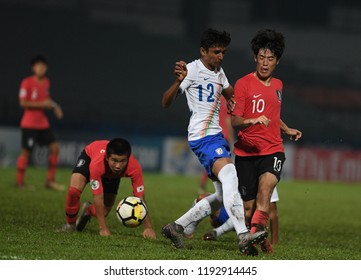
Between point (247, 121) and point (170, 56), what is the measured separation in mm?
22535

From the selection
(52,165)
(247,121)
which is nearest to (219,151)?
(247,121)

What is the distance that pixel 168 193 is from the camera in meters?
16.4

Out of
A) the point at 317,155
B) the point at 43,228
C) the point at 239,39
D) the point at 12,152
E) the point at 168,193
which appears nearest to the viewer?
the point at 43,228

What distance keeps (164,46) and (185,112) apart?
482cm

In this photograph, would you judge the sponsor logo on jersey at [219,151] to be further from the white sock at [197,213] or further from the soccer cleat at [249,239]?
the soccer cleat at [249,239]

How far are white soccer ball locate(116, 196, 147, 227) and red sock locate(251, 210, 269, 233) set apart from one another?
1184mm

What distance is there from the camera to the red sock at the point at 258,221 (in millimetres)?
7833

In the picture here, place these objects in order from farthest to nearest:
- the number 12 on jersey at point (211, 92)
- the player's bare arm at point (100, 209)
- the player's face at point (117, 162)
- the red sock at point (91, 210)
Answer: the red sock at point (91, 210) → the player's bare arm at point (100, 209) → the player's face at point (117, 162) → the number 12 on jersey at point (211, 92)

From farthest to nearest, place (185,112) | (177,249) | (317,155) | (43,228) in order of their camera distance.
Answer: (185,112) → (317,155) → (43,228) → (177,249)

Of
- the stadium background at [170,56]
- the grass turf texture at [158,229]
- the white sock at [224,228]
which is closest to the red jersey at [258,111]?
the grass turf texture at [158,229]

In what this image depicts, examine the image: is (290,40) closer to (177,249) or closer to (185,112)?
(185,112)

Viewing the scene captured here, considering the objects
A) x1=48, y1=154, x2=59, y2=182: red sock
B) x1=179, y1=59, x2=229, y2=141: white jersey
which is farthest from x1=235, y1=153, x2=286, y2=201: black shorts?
x1=48, y1=154, x2=59, y2=182: red sock

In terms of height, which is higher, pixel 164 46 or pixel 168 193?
pixel 164 46

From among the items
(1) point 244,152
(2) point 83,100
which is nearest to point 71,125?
(2) point 83,100
